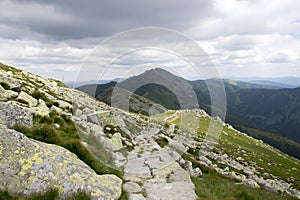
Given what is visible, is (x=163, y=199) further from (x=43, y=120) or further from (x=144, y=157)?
(x=43, y=120)

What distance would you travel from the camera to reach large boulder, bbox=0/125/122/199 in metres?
8.33

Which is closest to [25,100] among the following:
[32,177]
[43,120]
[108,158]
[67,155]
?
[43,120]

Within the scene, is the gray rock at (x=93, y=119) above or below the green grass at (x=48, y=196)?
below

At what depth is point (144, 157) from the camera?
17859 mm

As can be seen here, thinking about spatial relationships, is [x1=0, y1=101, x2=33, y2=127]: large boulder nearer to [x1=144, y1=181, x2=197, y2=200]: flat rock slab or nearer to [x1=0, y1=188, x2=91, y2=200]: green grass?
[x1=0, y1=188, x2=91, y2=200]: green grass

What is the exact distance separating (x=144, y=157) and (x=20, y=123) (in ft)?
27.8

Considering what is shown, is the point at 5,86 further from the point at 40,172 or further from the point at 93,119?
the point at 40,172

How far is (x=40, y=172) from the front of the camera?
8.67 metres

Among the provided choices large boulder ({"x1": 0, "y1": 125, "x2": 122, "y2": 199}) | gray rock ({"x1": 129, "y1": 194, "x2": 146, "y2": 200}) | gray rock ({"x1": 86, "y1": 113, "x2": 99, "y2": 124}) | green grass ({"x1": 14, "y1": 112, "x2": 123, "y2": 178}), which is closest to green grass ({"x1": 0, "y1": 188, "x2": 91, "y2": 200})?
large boulder ({"x1": 0, "y1": 125, "x2": 122, "y2": 199})

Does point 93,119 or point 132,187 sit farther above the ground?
point 93,119

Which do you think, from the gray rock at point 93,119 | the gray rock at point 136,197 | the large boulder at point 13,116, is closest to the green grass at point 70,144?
the large boulder at point 13,116

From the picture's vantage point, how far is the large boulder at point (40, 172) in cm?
833

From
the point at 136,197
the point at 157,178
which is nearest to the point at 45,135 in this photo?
the point at 136,197

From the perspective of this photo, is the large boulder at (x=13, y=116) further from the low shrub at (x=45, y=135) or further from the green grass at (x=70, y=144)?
the low shrub at (x=45, y=135)
